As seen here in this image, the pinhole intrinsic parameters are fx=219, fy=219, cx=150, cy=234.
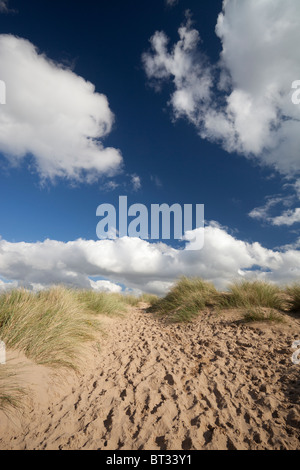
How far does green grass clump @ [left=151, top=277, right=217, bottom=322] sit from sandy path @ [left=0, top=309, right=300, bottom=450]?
3.00 meters

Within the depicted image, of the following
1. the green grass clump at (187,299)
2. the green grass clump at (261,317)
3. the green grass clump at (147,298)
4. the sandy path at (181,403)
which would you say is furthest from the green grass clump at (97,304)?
the green grass clump at (147,298)

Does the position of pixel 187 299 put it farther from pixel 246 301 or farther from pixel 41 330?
pixel 41 330

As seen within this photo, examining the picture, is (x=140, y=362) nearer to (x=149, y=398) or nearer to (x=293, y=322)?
(x=149, y=398)

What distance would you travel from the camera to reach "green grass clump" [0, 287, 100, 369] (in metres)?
3.92

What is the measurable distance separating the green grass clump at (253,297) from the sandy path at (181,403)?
2309 millimetres

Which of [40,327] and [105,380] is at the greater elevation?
[40,327]

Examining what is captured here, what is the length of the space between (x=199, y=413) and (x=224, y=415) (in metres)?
0.31

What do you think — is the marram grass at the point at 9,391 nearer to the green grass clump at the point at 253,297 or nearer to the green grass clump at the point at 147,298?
the green grass clump at the point at 253,297

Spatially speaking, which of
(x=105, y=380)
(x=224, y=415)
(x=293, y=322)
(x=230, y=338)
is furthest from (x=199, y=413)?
(x=293, y=322)

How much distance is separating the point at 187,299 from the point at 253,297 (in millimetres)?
2705

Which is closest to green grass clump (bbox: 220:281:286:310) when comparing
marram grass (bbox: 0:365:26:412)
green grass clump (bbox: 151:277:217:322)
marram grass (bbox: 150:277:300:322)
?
marram grass (bbox: 150:277:300:322)

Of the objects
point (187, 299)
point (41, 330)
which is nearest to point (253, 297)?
point (187, 299)
